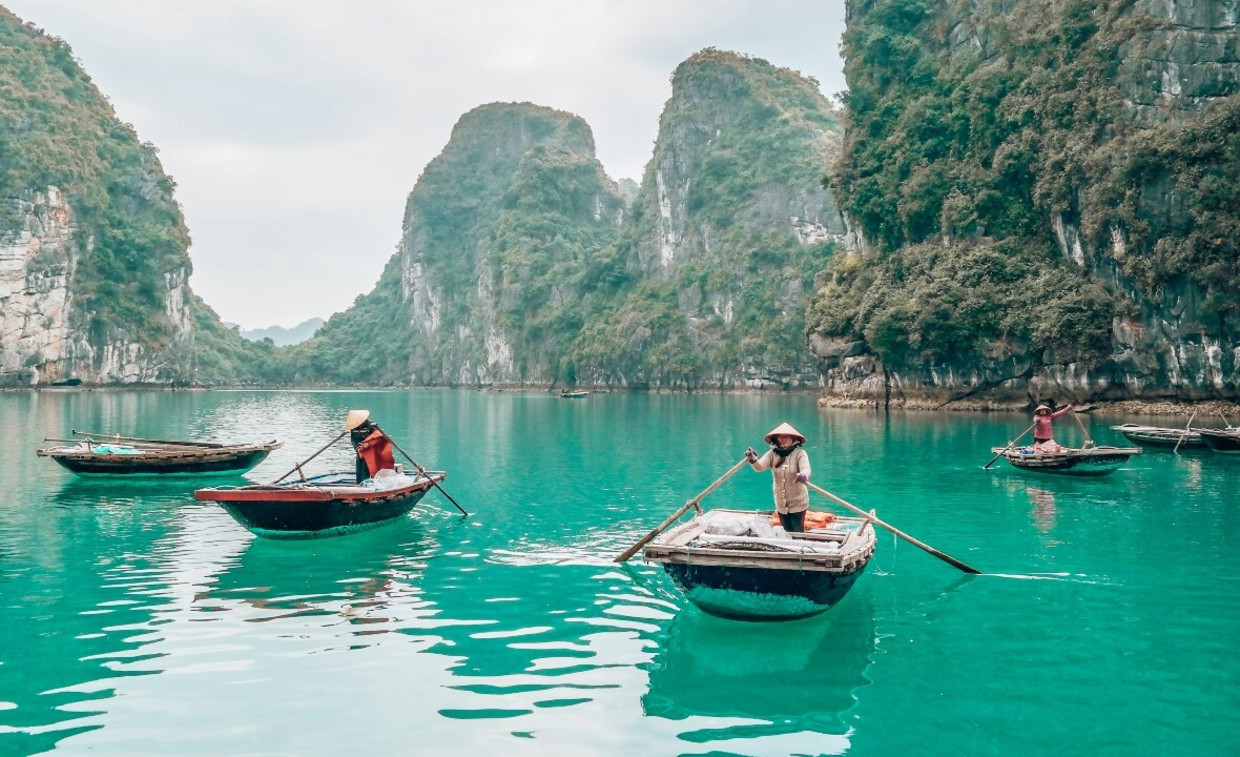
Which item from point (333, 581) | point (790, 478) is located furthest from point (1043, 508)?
point (333, 581)

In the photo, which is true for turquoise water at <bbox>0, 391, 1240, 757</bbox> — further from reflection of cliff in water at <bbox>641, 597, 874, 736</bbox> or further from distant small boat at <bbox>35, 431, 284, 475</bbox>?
distant small boat at <bbox>35, 431, 284, 475</bbox>

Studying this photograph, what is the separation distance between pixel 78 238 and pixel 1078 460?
97.3 metres

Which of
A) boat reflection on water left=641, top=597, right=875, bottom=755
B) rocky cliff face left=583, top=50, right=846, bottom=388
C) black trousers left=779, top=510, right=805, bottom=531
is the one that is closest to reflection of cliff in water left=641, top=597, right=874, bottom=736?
boat reflection on water left=641, top=597, right=875, bottom=755

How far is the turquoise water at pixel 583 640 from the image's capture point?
5.77 meters

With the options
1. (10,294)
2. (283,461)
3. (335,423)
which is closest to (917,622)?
(283,461)

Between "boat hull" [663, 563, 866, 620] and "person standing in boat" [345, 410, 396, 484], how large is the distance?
7.39 meters

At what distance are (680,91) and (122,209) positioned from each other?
72599 mm

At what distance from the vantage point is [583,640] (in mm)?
7785

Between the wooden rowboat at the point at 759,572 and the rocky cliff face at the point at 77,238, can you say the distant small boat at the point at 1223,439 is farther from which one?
the rocky cliff face at the point at 77,238

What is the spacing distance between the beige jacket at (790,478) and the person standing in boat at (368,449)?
7014 mm

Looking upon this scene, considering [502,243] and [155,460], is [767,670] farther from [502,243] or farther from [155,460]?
[502,243]

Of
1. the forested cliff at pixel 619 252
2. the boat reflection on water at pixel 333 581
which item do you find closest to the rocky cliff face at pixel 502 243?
the forested cliff at pixel 619 252

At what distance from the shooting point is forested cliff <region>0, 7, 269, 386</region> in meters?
79.9

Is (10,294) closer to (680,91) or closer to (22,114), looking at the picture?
(22,114)
